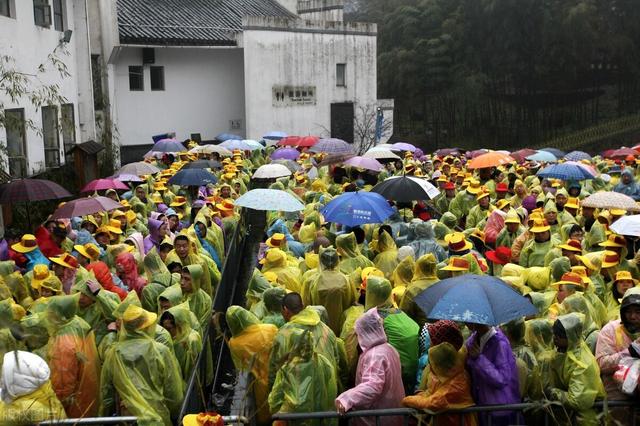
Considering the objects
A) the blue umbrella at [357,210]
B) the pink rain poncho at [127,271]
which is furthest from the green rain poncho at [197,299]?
the blue umbrella at [357,210]

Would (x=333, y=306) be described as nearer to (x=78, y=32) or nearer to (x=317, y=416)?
(x=317, y=416)

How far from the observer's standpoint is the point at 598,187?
43.4 feet

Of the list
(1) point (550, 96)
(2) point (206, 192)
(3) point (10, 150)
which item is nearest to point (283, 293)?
(2) point (206, 192)

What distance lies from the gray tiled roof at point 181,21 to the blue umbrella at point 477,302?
21.9 meters

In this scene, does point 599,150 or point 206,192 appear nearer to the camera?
point 206,192

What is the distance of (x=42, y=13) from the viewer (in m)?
16.5

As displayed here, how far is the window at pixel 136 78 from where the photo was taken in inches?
1063

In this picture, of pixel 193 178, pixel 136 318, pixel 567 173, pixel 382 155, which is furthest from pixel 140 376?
pixel 382 155

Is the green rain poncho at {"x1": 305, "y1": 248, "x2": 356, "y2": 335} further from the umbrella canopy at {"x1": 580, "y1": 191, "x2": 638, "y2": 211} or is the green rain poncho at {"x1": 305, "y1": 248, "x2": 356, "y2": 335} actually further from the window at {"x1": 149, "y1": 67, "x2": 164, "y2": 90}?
the window at {"x1": 149, "y1": 67, "x2": 164, "y2": 90}

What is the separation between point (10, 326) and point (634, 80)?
36138 millimetres

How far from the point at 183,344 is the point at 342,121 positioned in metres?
25.4

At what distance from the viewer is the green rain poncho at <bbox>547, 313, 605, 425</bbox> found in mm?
4668

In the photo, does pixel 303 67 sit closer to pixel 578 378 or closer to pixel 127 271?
pixel 127 271

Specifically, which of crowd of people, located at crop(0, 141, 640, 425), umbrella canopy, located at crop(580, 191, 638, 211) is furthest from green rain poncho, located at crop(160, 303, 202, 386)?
umbrella canopy, located at crop(580, 191, 638, 211)
